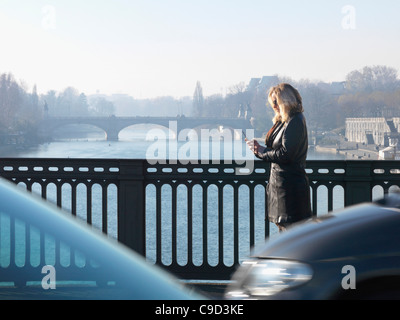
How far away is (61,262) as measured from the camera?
208 centimetres

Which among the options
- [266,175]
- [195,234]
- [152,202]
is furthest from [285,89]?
[152,202]

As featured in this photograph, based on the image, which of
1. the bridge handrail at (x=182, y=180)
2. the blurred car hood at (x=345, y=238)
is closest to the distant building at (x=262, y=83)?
the bridge handrail at (x=182, y=180)

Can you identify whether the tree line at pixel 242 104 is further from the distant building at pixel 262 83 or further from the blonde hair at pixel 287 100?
the blonde hair at pixel 287 100

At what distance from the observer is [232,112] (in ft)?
348

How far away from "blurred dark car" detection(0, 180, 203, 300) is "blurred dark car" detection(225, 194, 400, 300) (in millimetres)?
1018

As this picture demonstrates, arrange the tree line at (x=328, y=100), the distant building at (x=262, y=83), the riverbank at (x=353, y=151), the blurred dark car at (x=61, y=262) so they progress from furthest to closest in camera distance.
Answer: the distant building at (x=262, y=83) < the tree line at (x=328, y=100) < the riverbank at (x=353, y=151) < the blurred dark car at (x=61, y=262)

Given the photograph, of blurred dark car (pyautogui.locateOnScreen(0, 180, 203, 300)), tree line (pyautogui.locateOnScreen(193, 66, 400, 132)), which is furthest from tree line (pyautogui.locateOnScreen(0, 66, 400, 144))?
blurred dark car (pyautogui.locateOnScreen(0, 180, 203, 300))

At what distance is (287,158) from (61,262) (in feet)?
11.4

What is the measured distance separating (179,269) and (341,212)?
3186mm

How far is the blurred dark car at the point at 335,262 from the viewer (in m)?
3.08

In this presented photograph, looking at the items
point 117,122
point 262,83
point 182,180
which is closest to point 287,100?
point 182,180

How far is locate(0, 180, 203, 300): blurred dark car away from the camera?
192cm

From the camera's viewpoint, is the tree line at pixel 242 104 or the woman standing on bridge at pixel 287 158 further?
the tree line at pixel 242 104

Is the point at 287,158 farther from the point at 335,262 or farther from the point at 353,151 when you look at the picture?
the point at 353,151
